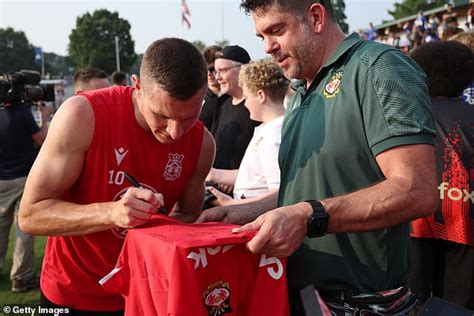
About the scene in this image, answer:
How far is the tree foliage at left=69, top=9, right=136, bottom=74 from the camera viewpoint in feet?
251

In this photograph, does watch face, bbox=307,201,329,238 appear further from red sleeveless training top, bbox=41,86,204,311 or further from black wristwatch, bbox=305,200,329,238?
red sleeveless training top, bbox=41,86,204,311

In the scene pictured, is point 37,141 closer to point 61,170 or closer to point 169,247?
point 61,170

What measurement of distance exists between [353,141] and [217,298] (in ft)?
2.48

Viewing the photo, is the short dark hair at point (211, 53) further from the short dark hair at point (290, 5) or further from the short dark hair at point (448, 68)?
the short dark hair at point (290, 5)

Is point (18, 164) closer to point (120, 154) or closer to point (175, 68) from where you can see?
point (120, 154)

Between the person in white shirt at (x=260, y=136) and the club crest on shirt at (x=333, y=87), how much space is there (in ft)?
4.56

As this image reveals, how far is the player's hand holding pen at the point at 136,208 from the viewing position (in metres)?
2.05

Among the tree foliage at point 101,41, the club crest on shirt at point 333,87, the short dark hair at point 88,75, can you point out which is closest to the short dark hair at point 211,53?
the short dark hair at point 88,75

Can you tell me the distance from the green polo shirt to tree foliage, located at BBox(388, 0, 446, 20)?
6395cm

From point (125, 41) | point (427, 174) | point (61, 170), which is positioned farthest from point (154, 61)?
point (125, 41)

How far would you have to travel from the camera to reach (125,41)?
82938mm

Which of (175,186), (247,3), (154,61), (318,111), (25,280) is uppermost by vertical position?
(247,3)

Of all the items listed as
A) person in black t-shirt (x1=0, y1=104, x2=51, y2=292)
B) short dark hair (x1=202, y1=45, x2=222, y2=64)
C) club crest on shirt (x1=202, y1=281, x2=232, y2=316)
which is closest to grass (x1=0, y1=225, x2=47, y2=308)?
person in black t-shirt (x1=0, y1=104, x2=51, y2=292)

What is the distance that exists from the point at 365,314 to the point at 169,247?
0.83 metres
